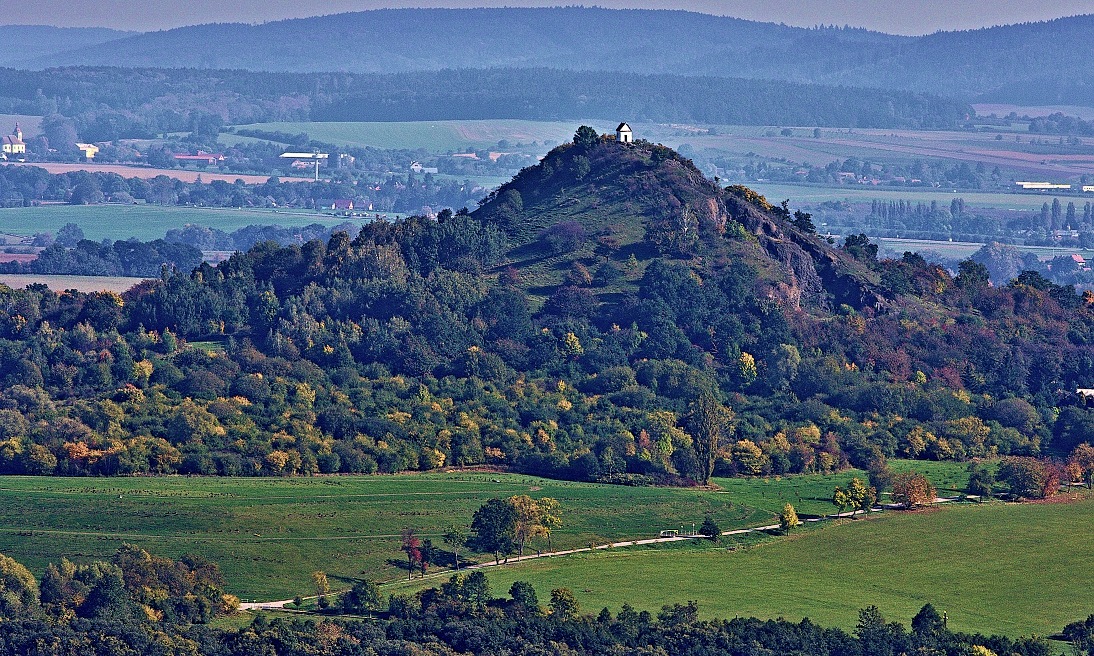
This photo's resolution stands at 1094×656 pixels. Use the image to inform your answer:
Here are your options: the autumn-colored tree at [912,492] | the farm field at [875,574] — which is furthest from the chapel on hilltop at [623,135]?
the farm field at [875,574]

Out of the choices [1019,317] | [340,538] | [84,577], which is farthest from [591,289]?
[84,577]

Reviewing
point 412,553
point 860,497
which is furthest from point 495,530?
point 860,497

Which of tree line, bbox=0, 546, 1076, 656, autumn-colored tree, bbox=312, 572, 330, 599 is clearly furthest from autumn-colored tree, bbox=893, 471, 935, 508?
autumn-colored tree, bbox=312, 572, 330, 599

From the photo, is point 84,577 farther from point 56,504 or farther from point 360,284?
point 360,284

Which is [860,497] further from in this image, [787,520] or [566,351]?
[566,351]

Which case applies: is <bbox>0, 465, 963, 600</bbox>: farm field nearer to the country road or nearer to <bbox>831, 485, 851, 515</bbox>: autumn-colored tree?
the country road

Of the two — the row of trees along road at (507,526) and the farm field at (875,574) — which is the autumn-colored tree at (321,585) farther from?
the row of trees along road at (507,526)
